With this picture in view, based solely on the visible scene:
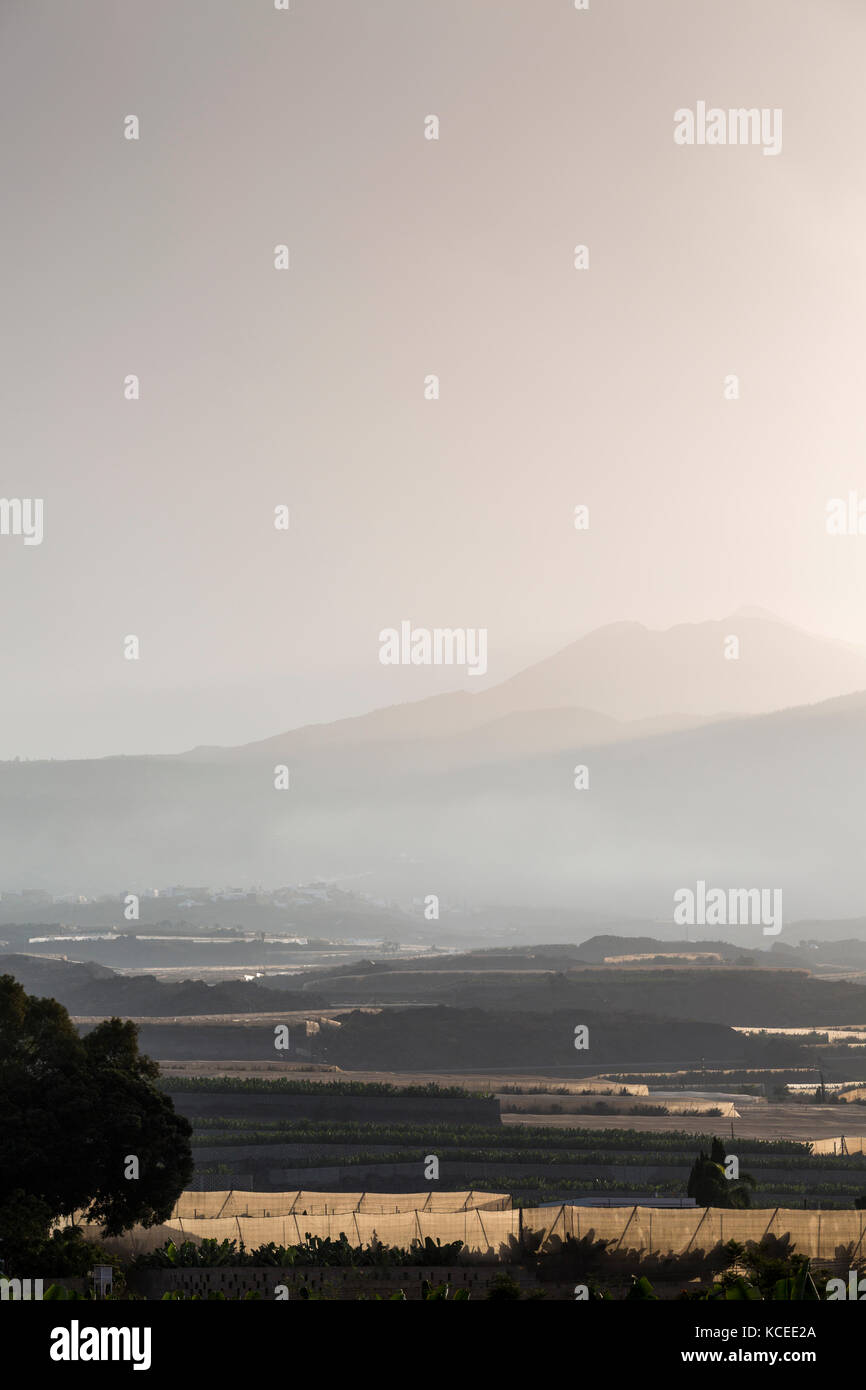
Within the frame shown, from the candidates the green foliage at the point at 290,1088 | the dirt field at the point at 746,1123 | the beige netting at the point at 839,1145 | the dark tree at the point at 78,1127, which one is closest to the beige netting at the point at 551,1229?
the dark tree at the point at 78,1127

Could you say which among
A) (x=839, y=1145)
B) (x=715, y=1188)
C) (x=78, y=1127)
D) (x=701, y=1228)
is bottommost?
(x=839, y=1145)

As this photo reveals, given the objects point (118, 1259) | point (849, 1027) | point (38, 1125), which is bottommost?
point (849, 1027)

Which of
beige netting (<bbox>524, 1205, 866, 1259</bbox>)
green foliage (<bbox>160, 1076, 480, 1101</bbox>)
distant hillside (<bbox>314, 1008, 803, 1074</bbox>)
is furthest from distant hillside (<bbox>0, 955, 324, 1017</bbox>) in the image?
beige netting (<bbox>524, 1205, 866, 1259</bbox>)

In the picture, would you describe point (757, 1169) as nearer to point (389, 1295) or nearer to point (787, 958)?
point (389, 1295)

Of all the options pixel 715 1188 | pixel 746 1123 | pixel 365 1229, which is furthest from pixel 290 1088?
pixel 365 1229

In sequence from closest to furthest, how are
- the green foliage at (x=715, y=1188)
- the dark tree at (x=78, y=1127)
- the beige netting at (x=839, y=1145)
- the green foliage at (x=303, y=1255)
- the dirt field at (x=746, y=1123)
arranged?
the green foliage at (x=303, y=1255), the dark tree at (x=78, y=1127), the green foliage at (x=715, y=1188), the beige netting at (x=839, y=1145), the dirt field at (x=746, y=1123)

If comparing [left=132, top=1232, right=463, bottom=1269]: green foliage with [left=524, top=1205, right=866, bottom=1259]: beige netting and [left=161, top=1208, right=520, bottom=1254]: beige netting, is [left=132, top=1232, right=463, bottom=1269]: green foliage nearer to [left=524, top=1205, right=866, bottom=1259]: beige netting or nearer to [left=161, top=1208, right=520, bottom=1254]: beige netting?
[left=161, top=1208, right=520, bottom=1254]: beige netting

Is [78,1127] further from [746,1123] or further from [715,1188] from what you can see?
[746,1123]

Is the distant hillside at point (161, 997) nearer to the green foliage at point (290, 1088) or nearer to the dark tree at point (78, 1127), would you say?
the green foliage at point (290, 1088)

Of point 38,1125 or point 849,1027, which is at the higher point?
point 38,1125
